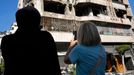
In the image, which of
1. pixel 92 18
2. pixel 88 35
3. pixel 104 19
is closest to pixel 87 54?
pixel 88 35

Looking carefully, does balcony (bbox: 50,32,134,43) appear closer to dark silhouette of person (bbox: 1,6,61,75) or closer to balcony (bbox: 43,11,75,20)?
balcony (bbox: 43,11,75,20)

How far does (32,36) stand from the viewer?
2.89 meters

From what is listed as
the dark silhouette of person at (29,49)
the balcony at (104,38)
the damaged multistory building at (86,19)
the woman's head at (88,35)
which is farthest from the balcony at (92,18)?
the dark silhouette of person at (29,49)

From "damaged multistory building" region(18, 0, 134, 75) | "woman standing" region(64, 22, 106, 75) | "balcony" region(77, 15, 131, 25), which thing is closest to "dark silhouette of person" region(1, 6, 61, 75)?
"woman standing" region(64, 22, 106, 75)

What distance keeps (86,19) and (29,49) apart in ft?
92.2

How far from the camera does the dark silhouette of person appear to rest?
279 cm

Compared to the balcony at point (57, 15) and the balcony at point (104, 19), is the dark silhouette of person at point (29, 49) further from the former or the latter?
the balcony at point (104, 19)

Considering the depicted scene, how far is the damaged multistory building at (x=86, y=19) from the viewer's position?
2750 cm

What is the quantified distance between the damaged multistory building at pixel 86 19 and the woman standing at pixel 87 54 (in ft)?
74.4

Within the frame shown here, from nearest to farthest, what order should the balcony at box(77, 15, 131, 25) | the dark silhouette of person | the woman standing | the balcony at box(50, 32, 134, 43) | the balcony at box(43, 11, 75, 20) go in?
the dark silhouette of person, the woman standing, the balcony at box(43, 11, 75, 20), the balcony at box(50, 32, 134, 43), the balcony at box(77, 15, 131, 25)

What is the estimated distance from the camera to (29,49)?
112 inches

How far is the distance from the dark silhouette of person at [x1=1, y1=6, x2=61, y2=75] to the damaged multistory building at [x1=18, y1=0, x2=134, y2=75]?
2334 centimetres

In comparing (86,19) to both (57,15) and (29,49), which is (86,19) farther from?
(29,49)

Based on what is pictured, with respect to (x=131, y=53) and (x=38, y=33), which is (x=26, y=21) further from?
(x=131, y=53)
